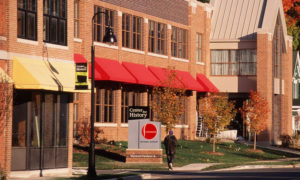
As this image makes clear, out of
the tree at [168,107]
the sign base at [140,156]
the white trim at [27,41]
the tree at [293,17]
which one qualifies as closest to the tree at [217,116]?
the tree at [168,107]

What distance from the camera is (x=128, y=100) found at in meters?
50.2

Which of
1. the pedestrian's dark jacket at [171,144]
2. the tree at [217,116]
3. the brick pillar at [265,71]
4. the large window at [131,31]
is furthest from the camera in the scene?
the brick pillar at [265,71]

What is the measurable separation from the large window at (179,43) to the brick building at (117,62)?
8 cm

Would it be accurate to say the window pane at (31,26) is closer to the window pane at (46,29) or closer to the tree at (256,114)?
the window pane at (46,29)

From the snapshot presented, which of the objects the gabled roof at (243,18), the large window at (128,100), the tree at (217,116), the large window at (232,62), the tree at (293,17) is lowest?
the tree at (217,116)

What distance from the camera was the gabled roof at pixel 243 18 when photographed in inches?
2512

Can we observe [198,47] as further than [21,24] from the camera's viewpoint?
Yes

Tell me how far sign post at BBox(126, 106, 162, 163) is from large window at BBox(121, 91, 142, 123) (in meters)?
9.69

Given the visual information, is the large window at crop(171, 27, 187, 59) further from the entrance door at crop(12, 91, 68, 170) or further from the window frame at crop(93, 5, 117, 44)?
the entrance door at crop(12, 91, 68, 170)

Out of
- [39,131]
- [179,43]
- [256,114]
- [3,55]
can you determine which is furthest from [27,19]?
[256,114]

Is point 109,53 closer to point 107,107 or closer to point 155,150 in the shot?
point 107,107

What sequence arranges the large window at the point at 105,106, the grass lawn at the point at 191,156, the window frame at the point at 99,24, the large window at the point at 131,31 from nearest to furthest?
the grass lawn at the point at 191,156 < the window frame at the point at 99,24 < the large window at the point at 105,106 < the large window at the point at 131,31

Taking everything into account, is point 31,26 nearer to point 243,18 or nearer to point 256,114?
point 256,114

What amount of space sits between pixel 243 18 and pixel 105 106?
22.4m
